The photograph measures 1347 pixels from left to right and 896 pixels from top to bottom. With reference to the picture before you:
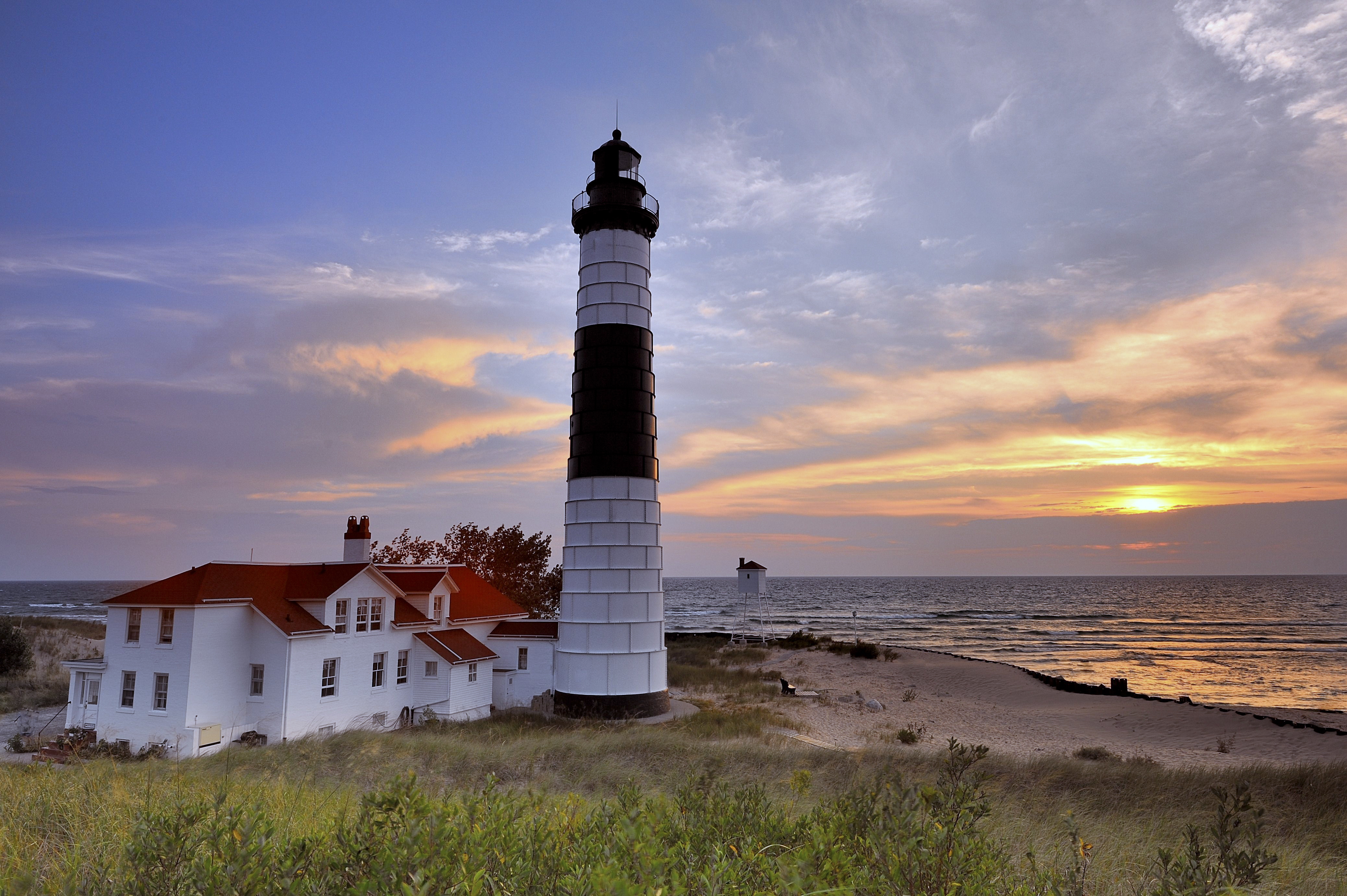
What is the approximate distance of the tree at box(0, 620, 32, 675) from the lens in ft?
105

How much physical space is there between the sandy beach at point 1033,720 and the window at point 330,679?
15328 millimetres

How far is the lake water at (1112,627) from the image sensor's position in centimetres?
4394

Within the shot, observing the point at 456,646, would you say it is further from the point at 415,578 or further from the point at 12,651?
the point at 12,651

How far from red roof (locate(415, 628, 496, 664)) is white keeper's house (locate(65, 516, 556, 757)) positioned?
6 cm

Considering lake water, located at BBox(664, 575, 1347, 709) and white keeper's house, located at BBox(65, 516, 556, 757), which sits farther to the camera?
lake water, located at BBox(664, 575, 1347, 709)

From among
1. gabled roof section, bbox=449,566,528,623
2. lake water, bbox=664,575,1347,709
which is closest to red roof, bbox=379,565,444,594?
gabled roof section, bbox=449,566,528,623

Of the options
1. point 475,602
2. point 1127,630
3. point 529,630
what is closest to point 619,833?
point 529,630

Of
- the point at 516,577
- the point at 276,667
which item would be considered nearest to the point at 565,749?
the point at 276,667

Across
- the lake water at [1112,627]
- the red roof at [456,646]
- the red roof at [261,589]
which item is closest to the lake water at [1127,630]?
the lake water at [1112,627]

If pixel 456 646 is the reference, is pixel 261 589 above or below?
above

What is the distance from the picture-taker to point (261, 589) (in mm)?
22453

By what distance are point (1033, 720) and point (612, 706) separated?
60.9ft

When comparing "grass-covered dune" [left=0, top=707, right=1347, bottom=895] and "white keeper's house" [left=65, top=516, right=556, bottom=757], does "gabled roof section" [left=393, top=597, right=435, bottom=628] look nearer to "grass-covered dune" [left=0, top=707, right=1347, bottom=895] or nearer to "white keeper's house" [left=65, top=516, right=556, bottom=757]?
"white keeper's house" [left=65, top=516, right=556, bottom=757]

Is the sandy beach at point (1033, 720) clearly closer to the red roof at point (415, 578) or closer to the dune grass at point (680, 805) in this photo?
the dune grass at point (680, 805)
